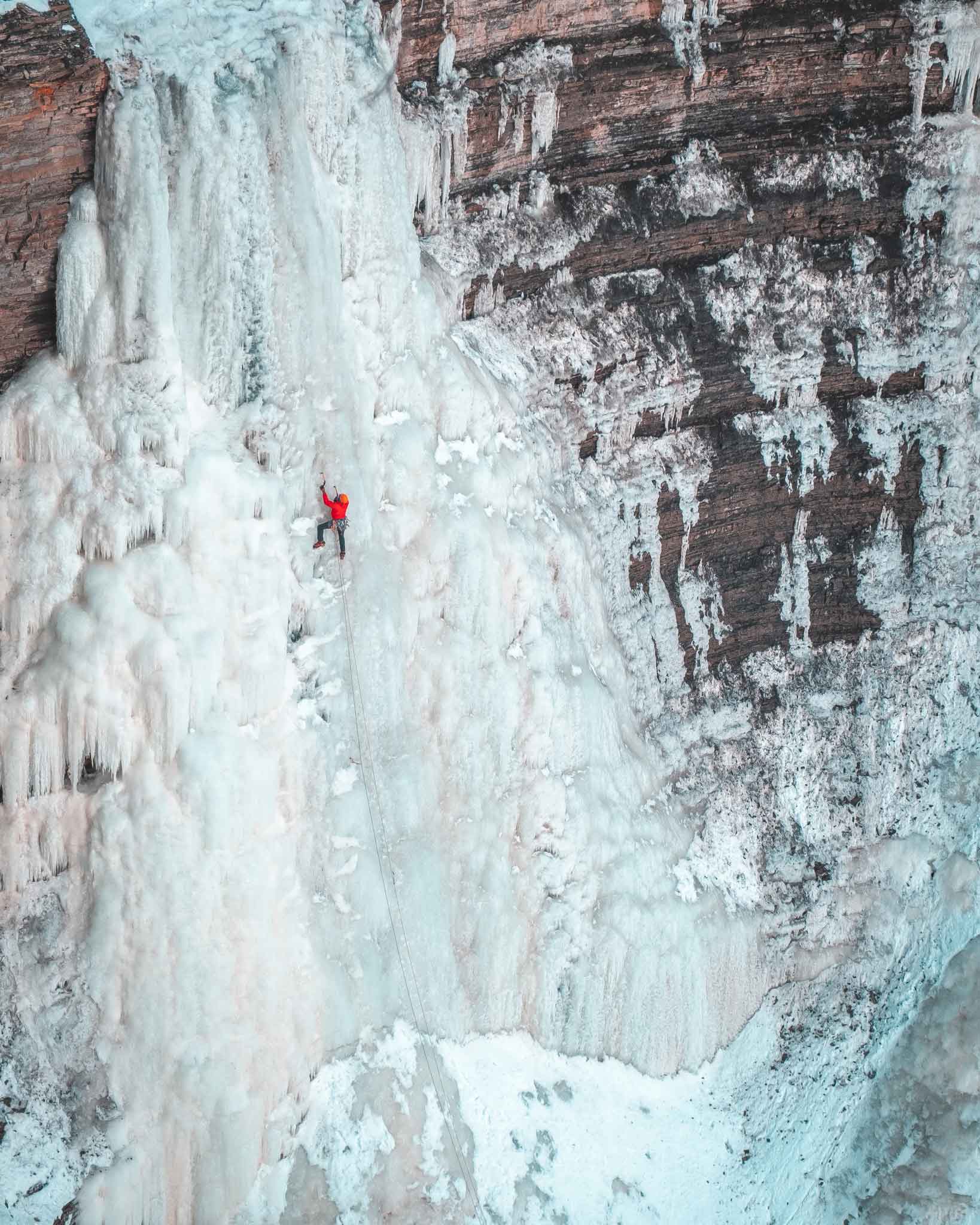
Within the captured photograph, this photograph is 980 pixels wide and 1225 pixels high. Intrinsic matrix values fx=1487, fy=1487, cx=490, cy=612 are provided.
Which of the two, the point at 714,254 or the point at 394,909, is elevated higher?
the point at 714,254

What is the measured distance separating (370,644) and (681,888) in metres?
5.38

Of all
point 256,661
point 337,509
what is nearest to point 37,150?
point 337,509

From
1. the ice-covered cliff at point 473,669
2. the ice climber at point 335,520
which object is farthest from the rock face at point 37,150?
the ice climber at point 335,520

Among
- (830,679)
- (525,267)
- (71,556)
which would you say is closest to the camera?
(71,556)

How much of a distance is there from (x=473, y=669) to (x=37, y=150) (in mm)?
7164

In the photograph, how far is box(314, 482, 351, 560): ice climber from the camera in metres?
15.7

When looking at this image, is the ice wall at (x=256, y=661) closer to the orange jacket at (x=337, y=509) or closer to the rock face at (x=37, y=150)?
the rock face at (x=37, y=150)

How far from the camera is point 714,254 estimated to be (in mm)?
19719

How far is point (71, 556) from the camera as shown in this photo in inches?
595

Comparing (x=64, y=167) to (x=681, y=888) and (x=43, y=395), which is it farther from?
(x=681, y=888)

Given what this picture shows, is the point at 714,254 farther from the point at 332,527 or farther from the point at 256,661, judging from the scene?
the point at 256,661

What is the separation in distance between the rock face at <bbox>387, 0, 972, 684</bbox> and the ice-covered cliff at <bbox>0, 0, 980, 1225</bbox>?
7 centimetres

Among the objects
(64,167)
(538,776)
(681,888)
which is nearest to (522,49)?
(64,167)

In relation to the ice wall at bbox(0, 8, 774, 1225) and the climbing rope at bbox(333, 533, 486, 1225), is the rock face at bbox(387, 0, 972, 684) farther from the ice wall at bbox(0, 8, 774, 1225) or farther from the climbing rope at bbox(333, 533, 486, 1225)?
the climbing rope at bbox(333, 533, 486, 1225)
